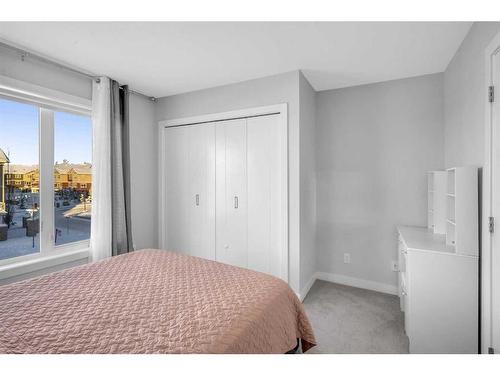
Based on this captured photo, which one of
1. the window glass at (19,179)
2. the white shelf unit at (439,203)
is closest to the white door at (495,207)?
the white shelf unit at (439,203)

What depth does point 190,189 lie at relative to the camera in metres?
3.34

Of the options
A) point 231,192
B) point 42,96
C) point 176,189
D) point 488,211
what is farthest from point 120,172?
point 488,211

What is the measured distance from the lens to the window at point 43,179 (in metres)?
2.28

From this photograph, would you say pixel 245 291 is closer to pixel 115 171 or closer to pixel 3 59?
pixel 115 171

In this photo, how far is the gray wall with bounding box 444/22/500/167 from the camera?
5.42 ft

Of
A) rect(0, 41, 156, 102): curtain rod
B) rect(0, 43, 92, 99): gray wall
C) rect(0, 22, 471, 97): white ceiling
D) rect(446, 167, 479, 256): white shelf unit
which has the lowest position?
rect(446, 167, 479, 256): white shelf unit

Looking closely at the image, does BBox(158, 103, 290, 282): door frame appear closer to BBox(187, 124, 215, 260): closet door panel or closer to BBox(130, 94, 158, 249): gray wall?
BBox(187, 124, 215, 260): closet door panel

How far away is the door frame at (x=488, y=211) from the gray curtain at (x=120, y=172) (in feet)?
10.5

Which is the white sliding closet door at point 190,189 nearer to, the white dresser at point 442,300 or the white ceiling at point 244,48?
the white ceiling at point 244,48

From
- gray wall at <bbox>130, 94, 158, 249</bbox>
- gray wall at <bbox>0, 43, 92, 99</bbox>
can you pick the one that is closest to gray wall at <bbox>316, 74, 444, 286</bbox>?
gray wall at <bbox>130, 94, 158, 249</bbox>

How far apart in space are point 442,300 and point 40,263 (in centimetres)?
341

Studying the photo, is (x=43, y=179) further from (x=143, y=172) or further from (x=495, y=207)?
(x=495, y=207)

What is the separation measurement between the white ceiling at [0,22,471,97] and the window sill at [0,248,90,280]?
1.92 meters
